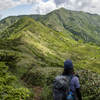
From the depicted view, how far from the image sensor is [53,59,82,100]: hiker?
14.0 feet

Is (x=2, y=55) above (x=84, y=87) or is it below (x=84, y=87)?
above

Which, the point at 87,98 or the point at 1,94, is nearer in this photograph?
the point at 1,94

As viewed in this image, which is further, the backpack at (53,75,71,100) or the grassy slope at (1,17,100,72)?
the grassy slope at (1,17,100,72)

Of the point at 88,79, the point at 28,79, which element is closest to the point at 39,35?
the point at 28,79

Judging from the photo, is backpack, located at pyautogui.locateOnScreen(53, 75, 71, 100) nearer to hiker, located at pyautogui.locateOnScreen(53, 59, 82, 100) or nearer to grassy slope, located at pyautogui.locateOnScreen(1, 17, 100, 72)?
hiker, located at pyautogui.locateOnScreen(53, 59, 82, 100)

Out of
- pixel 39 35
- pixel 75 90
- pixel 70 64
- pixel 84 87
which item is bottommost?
pixel 84 87

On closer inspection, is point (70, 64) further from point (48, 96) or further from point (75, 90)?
point (48, 96)

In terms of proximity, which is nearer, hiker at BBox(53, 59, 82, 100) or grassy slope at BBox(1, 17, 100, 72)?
hiker at BBox(53, 59, 82, 100)

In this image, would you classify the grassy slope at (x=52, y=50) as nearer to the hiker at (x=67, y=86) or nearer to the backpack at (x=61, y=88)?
the hiker at (x=67, y=86)

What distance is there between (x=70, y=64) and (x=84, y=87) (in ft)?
14.3

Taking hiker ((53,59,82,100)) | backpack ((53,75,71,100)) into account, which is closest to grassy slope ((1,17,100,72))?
hiker ((53,59,82,100))

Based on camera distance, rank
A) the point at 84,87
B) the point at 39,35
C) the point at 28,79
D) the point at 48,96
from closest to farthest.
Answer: the point at 84,87 → the point at 48,96 → the point at 28,79 → the point at 39,35

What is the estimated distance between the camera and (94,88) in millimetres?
7398

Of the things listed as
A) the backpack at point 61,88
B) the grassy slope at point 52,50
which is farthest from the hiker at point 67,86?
the grassy slope at point 52,50
